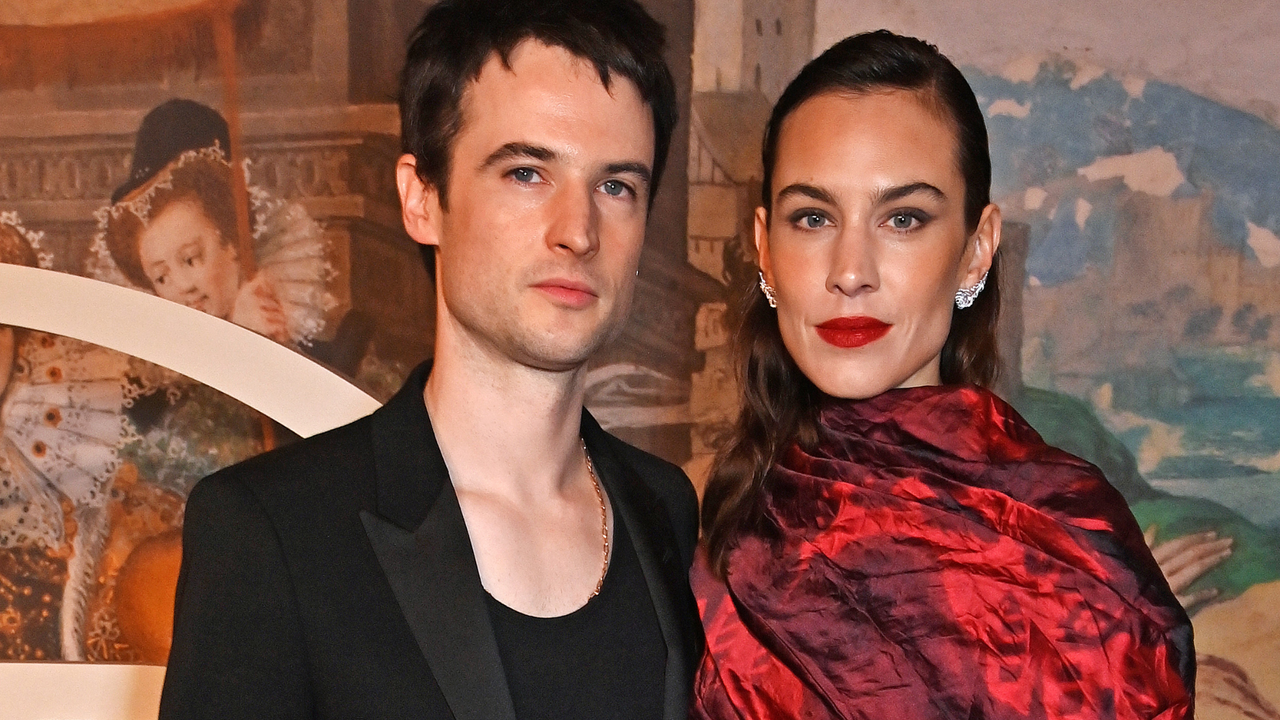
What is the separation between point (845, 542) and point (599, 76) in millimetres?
Answer: 716

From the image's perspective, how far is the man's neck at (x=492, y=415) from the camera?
158 cm

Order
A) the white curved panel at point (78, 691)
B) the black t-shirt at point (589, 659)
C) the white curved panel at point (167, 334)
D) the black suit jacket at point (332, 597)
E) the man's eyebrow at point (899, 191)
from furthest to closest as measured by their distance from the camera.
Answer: the white curved panel at point (78, 691), the white curved panel at point (167, 334), the man's eyebrow at point (899, 191), the black t-shirt at point (589, 659), the black suit jacket at point (332, 597)

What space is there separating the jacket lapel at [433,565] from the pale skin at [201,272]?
1.13 m

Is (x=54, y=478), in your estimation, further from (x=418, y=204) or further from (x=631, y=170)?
(x=631, y=170)

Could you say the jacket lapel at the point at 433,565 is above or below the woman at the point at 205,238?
below

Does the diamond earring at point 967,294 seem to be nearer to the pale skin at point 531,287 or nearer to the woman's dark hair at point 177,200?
the pale skin at point 531,287

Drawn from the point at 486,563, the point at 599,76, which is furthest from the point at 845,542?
the point at 599,76

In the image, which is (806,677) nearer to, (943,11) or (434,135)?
(434,135)

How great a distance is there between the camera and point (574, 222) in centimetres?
153

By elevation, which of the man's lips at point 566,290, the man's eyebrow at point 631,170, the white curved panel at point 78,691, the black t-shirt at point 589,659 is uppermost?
the man's eyebrow at point 631,170

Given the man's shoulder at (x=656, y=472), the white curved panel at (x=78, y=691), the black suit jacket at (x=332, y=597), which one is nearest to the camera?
the black suit jacket at (x=332, y=597)

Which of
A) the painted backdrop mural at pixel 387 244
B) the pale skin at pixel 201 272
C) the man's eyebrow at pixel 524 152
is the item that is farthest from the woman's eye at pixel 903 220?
the pale skin at pixel 201 272

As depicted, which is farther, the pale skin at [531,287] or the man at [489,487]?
the pale skin at [531,287]

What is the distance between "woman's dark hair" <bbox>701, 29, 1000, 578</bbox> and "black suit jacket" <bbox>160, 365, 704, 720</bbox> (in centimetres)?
33
